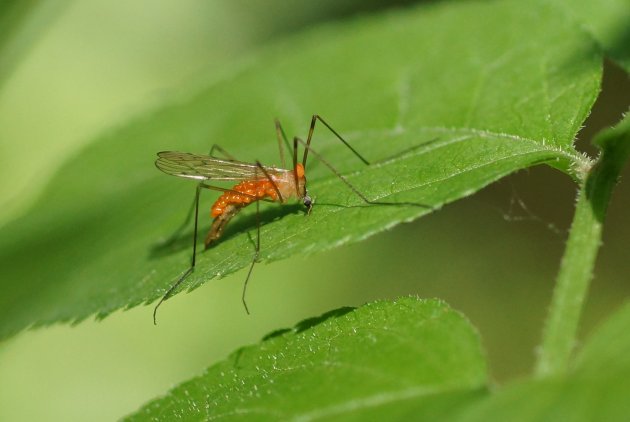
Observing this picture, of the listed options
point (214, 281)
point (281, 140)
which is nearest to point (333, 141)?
point (281, 140)

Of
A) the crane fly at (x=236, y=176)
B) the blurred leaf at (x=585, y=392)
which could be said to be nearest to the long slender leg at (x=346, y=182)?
the crane fly at (x=236, y=176)

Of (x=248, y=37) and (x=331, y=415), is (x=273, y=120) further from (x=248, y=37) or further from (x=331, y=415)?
(x=248, y=37)

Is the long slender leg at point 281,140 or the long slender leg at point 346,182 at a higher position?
the long slender leg at point 281,140

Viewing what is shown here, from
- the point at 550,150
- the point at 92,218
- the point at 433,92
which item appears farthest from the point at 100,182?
the point at 550,150

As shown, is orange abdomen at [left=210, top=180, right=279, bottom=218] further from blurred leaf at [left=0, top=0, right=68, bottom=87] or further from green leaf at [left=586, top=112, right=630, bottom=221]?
green leaf at [left=586, top=112, right=630, bottom=221]

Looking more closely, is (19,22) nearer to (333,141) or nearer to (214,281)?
(333,141)

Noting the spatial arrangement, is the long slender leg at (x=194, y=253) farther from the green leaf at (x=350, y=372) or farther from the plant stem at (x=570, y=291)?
the plant stem at (x=570, y=291)
